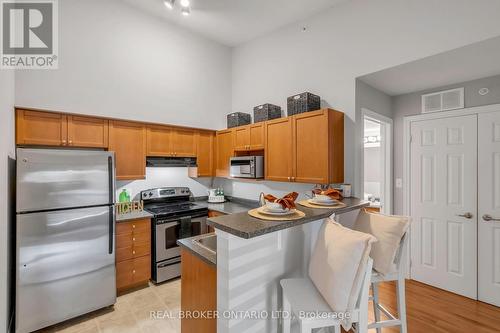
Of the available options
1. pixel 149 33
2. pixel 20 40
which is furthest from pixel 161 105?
pixel 20 40

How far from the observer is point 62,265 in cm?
226

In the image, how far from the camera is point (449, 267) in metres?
2.88

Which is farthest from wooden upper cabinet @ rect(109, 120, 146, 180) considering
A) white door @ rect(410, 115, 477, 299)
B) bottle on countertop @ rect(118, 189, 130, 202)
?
white door @ rect(410, 115, 477, 299)

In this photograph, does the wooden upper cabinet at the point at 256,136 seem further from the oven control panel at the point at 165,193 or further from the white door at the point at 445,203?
the white door at the point at 445,203

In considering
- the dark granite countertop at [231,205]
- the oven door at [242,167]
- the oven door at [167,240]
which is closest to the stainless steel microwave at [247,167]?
the oven door at [242,167]

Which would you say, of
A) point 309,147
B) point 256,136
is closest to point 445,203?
point 309,147

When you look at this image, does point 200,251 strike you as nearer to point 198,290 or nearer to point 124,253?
Answer: point 198,290

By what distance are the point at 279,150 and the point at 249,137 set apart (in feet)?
2.04

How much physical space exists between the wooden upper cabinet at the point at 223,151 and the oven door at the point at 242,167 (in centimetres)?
23

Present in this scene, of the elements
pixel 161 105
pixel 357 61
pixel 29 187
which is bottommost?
pixel 29 187

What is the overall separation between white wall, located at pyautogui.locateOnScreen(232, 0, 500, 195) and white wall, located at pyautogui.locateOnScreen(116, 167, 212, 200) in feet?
5.36

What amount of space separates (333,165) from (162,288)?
105 inches

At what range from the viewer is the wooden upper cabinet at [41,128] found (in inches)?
96.0

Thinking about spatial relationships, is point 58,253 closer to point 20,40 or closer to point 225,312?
point 225,312
